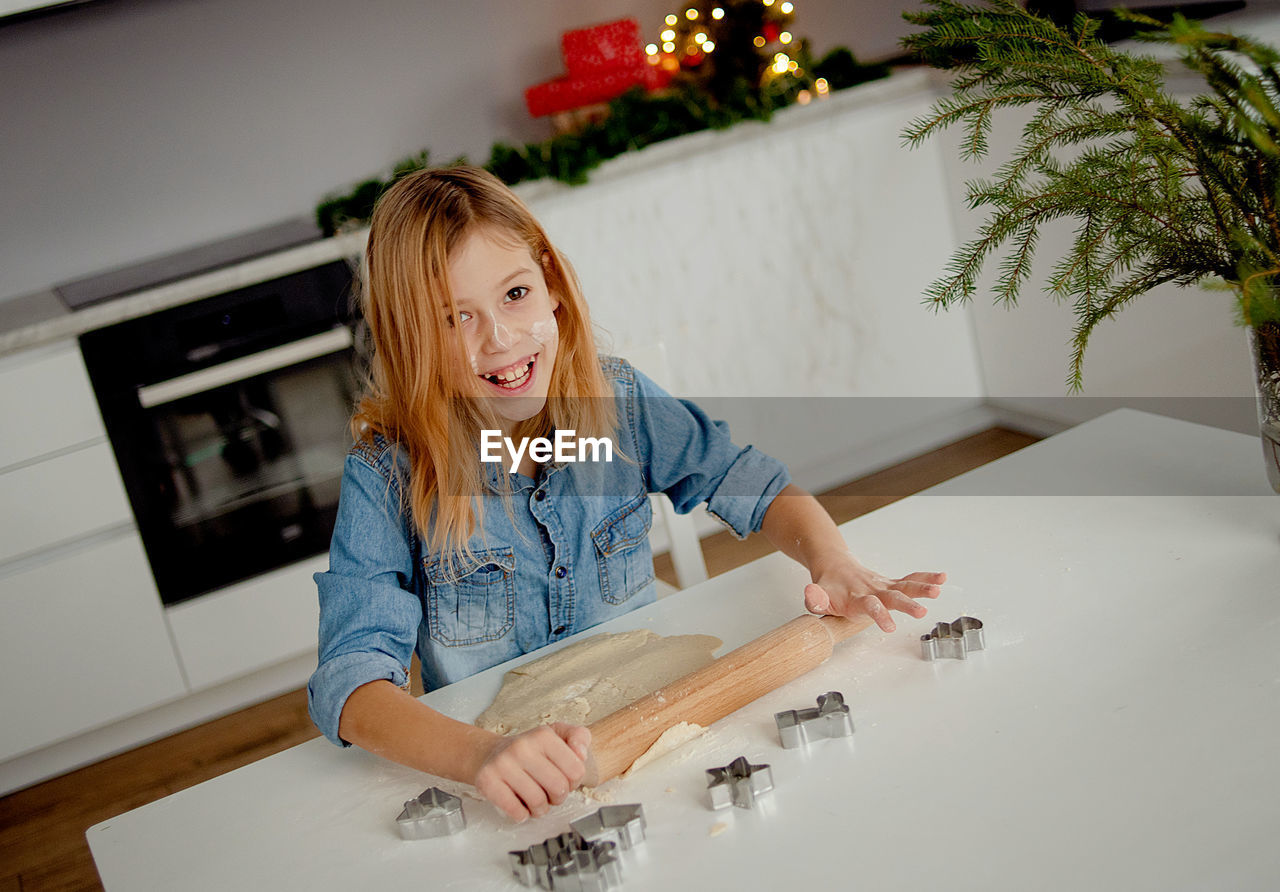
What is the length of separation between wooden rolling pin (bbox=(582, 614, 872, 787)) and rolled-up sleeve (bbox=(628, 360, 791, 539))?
1.03 feet

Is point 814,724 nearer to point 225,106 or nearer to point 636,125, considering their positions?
point 636,125

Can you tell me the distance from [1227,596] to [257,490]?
202 cm

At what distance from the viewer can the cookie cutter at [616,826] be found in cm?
69

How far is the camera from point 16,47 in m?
2.62

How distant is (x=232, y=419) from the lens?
7.82 feet

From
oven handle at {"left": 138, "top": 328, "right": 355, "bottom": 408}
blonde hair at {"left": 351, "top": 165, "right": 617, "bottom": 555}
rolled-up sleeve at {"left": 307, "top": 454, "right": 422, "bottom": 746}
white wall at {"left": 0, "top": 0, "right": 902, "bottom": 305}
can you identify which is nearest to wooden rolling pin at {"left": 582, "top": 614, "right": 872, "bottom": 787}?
rolled-up sleeve at {"left": 307, "top": 454, "right": 422, "bottom": 746}

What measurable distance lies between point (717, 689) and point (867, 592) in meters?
0.17

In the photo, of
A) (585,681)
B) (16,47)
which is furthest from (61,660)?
(585,681)

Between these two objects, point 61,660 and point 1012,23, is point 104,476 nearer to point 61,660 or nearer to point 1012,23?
point 61,660

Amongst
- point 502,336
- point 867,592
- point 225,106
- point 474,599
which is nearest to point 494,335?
point 502,336

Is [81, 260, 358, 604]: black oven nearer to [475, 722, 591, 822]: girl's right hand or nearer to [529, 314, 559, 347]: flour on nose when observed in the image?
[529, 314, 559, 347]: flour on nose

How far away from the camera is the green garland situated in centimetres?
244

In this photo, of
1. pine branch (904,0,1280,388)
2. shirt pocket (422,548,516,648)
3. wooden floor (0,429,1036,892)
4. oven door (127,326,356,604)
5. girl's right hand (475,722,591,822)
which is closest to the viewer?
girl's right hand (475,722,591,822)

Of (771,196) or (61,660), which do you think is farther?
(771,196)
